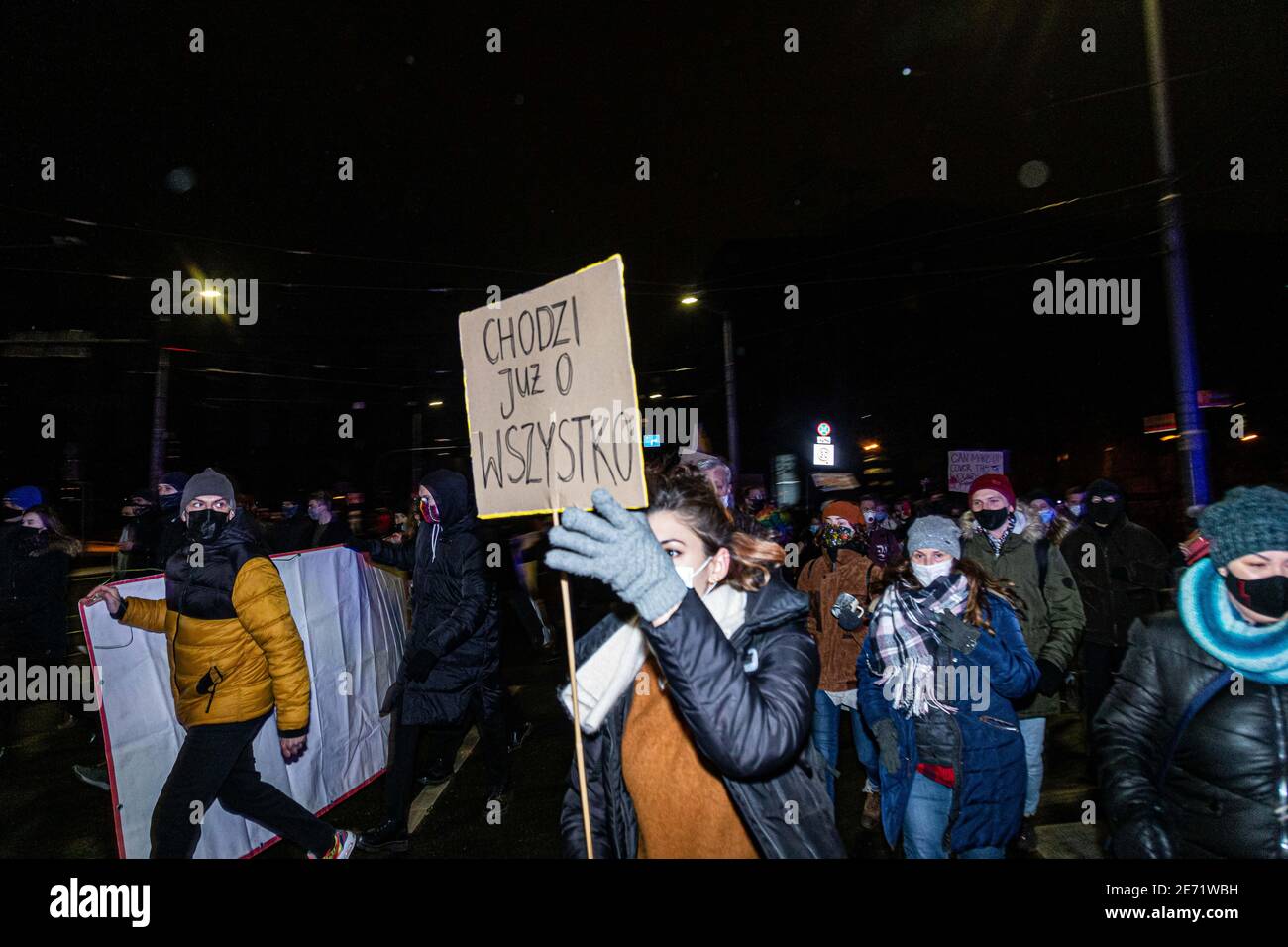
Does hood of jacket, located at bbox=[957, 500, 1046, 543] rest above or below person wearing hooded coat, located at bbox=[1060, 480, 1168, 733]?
above

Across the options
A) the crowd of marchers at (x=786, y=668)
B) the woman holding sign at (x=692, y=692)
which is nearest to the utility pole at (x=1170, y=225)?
the crowd of marchers at (x=786, y=668)

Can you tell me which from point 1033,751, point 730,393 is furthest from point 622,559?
point 730,393

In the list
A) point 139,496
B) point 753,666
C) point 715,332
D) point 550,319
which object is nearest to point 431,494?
point 550,319

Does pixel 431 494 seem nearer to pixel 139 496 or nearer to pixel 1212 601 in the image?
pixel 1212 601

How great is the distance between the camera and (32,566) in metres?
6.91

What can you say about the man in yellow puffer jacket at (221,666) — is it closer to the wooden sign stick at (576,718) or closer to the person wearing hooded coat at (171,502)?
the wooden sign stick at (576,718)

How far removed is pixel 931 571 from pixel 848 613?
3.65 ft

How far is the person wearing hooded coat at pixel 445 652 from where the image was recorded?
4.73 m

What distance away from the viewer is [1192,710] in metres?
2.34

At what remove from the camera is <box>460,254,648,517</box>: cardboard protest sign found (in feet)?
6.89

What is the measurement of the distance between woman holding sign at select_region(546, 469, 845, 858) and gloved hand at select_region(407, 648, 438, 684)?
2.57 metres

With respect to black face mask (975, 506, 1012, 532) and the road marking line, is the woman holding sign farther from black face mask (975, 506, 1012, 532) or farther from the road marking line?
black face mask (975, 506, 1012, 532)

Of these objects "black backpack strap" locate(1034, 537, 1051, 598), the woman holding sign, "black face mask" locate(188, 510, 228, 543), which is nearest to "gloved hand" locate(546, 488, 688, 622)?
the woman holding sign

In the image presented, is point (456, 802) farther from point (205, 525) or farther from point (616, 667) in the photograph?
point (616, 667)
